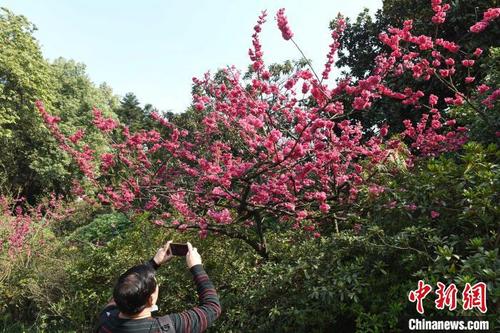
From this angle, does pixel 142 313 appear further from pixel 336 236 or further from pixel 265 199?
pixel 265 199

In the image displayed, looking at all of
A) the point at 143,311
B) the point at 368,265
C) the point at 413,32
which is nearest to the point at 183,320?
the point at 143,311

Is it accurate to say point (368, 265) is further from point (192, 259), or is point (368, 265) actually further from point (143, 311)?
point (143, 311)

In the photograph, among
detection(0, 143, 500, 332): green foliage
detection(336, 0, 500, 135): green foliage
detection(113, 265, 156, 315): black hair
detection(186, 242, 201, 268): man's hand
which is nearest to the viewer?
detection(113, 265, 156, 315): black hair

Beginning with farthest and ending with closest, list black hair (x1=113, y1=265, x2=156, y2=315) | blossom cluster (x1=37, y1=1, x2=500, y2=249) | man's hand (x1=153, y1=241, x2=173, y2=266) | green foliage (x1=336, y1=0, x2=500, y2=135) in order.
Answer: green foliage (x1=336, y1=0, x2=500, y2=135), blossom cluster (x1=37, y1=1, x2=500, y2=249), man's hand (x1=153, y1=241, x2=173, y2=266), black hair (x1=113, y1=265, x2=156, y2=315)

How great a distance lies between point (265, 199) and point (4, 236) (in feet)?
18.8

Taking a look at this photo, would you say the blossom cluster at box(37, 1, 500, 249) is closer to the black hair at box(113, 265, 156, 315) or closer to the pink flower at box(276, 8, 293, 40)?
the pink flower at box(276, 8, 293, 40)

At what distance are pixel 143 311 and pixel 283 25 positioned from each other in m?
2.54

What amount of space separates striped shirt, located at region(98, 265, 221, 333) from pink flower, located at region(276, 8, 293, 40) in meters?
2.23

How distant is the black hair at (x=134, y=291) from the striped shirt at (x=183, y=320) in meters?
0.06

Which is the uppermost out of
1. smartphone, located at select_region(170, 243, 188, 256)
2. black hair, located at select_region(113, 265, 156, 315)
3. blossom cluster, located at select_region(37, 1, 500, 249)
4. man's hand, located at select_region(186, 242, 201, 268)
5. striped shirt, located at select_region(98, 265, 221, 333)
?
blossom cluster, located at select_region(37, 1, 500, 249)

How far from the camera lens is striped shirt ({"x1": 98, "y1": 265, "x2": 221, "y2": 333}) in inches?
67.6

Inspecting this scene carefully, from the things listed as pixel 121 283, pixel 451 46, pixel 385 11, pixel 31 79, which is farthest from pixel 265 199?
pixel 31 79

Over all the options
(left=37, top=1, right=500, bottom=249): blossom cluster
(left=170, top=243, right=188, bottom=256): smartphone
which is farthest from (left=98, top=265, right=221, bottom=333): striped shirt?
(left=37, top=1, right=500, bottom=249): blossom cluster

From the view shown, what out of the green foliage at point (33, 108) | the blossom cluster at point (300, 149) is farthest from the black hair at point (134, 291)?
the green foliage at point (33, 108)
